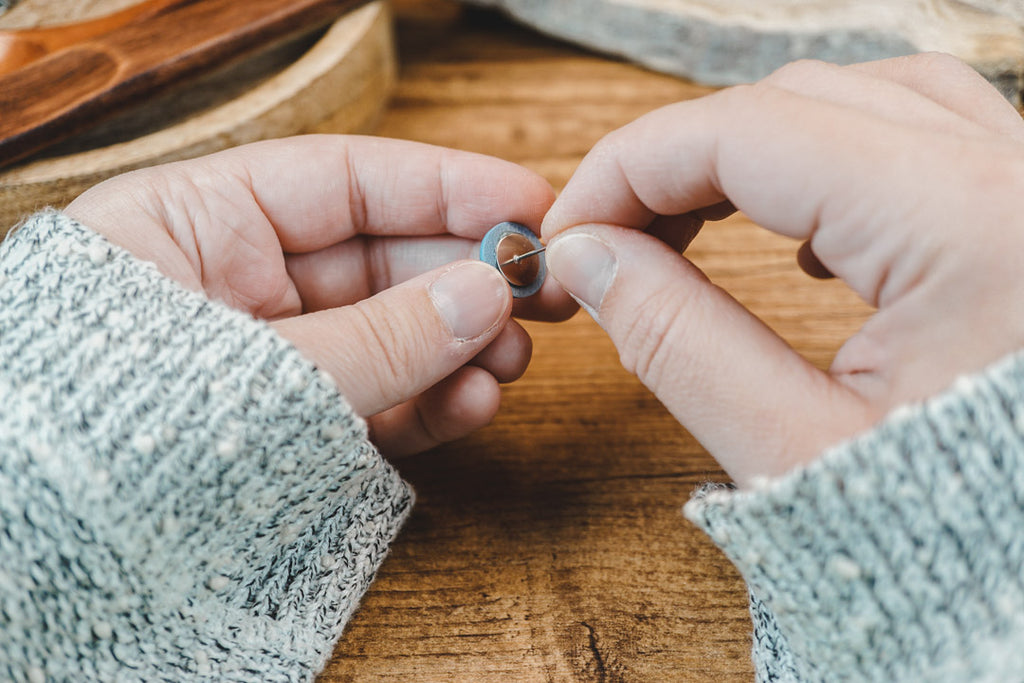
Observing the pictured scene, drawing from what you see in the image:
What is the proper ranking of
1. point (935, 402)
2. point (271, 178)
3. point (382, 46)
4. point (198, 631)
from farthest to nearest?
point (382, 46) < point (271, 178) < point (198, 631) < point (935, 402)

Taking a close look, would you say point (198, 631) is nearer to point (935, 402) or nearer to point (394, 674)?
point (394, 674)

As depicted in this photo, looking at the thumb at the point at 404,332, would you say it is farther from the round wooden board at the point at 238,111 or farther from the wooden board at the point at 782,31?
the wooden board at the point at 782,31

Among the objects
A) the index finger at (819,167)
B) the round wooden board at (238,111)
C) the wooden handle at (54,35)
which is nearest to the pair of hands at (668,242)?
the index finger at (819,167)

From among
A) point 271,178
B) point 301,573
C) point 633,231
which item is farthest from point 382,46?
point 301,573

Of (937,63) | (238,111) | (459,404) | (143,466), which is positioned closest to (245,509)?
(143,466)

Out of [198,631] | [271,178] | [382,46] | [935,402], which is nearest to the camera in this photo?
[935,402]

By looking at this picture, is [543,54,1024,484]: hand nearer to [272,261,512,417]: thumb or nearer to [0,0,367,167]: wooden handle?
[272,261,512,417]: thumb
